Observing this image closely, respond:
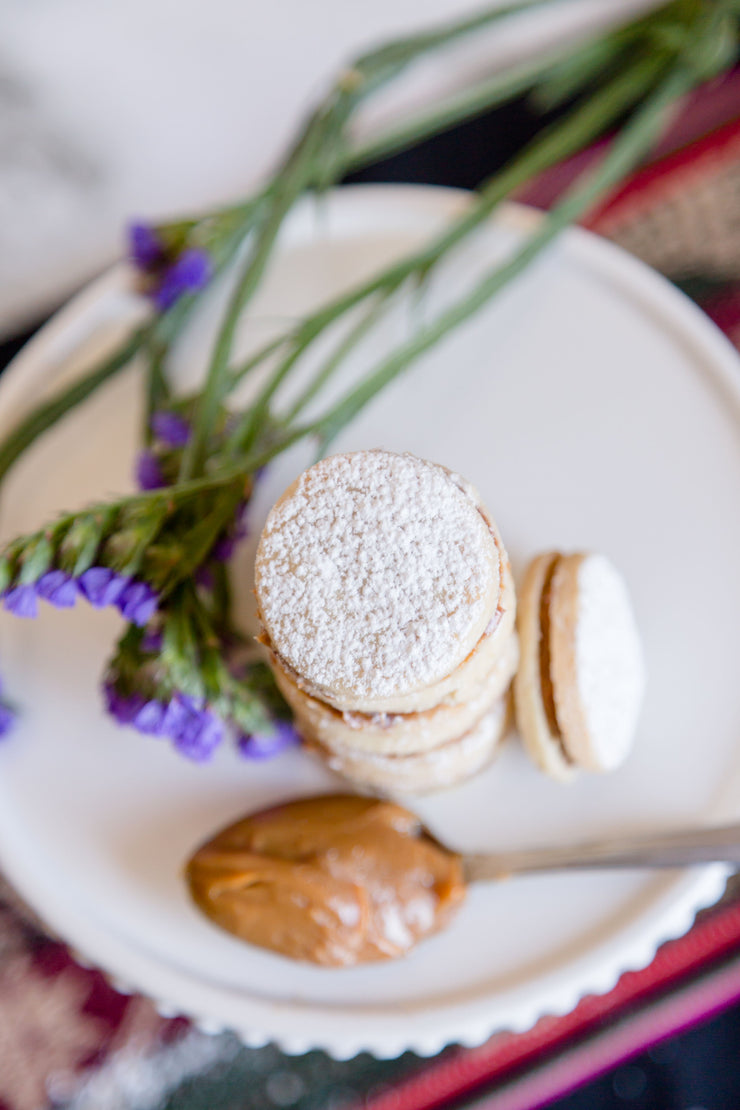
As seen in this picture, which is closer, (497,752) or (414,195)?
(497,752)

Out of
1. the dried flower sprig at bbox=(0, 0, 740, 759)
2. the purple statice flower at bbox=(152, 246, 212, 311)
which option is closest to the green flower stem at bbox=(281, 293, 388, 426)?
the dried flower sprig at bbox=(0, 0, 740, 759)

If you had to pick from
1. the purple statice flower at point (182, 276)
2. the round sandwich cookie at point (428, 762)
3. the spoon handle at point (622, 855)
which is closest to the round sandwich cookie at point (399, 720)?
the round sandwich cookie at point (428, 762)

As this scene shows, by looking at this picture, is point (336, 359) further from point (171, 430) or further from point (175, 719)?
point (175, 719)

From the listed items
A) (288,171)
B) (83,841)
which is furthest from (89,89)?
(83,841)

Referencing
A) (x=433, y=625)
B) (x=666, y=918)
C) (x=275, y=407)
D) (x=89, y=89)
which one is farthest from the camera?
(x=89, y=89)

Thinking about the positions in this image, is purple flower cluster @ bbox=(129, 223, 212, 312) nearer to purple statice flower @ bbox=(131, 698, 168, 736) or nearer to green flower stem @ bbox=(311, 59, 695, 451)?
green flower stem @ bbox=(311, 59, 695, 451)

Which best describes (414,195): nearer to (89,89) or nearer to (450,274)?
(450,274)
